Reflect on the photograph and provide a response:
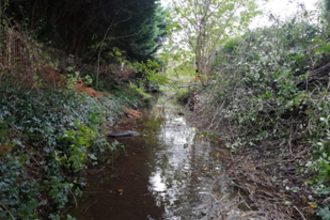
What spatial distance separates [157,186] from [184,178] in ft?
1.77

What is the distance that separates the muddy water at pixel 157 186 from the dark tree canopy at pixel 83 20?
13.5 ft

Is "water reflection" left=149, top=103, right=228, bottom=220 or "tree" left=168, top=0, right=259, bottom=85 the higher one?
"tree" left=168, top=0, right=259, bottom=85

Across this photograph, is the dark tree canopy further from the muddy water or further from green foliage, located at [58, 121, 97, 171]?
the muddy water

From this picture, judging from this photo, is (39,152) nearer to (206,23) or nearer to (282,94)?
(282,94)

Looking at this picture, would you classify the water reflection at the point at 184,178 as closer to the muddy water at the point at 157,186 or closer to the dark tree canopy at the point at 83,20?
the muddy water at the point at 157,186

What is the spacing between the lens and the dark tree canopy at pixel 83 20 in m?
6.13

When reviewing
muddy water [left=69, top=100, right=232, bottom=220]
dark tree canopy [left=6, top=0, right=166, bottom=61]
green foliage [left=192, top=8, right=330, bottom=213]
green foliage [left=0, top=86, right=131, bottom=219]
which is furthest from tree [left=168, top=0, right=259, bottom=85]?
green foliage [left=0, top=86, right=131, bottom=219]

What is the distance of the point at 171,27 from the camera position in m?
9.91

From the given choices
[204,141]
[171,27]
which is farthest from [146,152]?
[171,27]

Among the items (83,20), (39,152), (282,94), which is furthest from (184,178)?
(83,20)

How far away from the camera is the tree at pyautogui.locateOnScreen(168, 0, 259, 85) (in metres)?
9.14

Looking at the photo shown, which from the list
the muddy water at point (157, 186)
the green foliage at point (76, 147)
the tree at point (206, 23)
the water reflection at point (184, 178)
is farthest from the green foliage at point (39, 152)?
the tree at point (206, 23)

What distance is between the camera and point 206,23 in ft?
32.5

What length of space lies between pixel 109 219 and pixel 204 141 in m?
3.79
